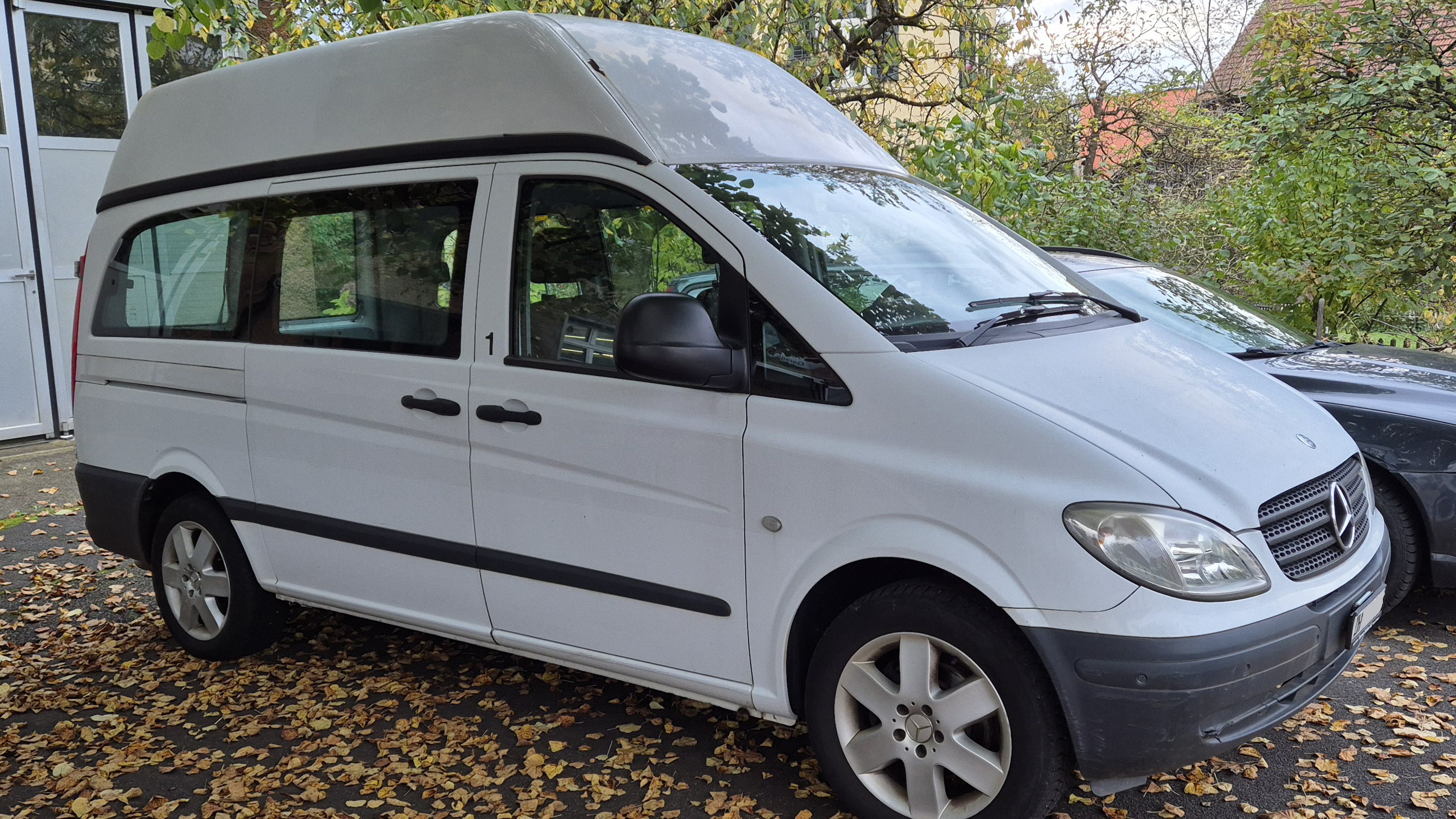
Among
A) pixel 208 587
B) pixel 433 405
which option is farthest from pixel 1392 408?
pixel 208 587

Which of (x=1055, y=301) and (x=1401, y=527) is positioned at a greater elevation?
(x=1055, y=301)

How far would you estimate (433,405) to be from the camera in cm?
364

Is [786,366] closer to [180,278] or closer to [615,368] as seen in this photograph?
[615,368]

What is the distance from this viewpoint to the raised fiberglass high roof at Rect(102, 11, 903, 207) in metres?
3.44

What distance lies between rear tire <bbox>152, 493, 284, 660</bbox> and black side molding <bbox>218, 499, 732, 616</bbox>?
20 cm

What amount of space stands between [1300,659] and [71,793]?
→ 368 centimetres

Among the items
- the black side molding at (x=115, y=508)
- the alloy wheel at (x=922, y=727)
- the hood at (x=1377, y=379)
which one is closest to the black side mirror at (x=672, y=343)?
the alloy wheel at (x=922, y=727)

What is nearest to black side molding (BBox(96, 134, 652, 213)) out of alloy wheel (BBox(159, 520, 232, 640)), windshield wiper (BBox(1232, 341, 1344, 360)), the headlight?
alloy wheel (BBox(159, 520, 232, 640))

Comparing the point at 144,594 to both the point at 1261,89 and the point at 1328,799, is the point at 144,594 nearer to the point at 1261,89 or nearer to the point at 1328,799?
the point at 1328,799

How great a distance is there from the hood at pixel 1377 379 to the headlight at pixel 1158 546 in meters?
2.39

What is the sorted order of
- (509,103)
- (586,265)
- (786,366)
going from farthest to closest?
(509,103)
(586,265)
(786,366)

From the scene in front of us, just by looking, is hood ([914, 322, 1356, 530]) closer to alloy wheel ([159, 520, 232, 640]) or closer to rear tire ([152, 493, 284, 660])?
rear tire ([152, 493, 284, 660])

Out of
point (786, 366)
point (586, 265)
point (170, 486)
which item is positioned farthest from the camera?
point (170, 486)

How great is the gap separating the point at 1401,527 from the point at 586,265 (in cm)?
336
